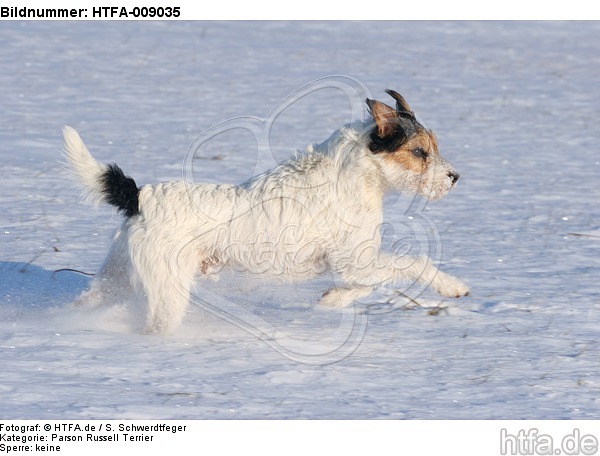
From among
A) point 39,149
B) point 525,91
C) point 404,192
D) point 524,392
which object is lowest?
point 524,392

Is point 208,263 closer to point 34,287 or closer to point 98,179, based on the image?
point 98,179

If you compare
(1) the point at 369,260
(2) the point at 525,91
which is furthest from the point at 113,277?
(2) the point at 525,91

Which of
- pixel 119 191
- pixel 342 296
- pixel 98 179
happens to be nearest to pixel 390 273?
pixel 342 296

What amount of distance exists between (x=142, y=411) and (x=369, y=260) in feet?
5.59

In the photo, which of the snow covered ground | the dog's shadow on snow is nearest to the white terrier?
the snow covered ground

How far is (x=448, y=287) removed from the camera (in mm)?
5418

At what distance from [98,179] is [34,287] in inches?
50.6

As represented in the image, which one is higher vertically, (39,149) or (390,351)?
(39,149)

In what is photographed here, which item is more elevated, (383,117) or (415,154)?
(383,117)

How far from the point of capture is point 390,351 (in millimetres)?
5027

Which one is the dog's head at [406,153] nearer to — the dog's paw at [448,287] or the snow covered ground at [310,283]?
the dog's paw at [448,287]

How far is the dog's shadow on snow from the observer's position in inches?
221

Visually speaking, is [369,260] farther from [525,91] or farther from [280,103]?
[525,91]

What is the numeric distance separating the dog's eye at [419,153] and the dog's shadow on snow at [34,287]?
213 cm
